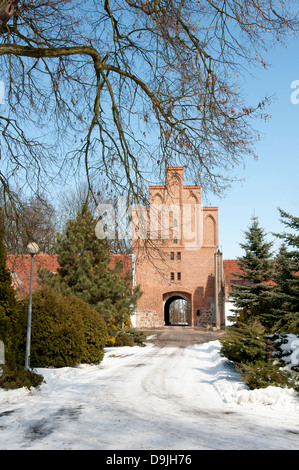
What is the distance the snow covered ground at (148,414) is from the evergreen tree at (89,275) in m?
6.62

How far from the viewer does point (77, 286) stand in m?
17.3

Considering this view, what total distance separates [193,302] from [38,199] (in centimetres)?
3407

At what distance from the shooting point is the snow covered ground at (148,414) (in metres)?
4.71

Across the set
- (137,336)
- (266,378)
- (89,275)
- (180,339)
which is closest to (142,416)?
(266,378)

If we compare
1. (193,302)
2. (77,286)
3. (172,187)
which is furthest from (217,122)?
(193,302)

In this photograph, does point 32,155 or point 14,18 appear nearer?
Result: point 14,18

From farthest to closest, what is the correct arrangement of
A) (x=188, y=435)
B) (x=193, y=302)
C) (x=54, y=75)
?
(x=193, y=302) < (x=54, y=75) < (x=188, y=435)

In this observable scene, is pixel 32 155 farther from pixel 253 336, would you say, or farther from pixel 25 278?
pixel 25 278

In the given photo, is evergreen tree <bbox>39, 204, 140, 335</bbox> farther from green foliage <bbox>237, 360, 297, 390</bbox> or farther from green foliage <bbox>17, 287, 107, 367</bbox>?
green foliage <bbox>237, 360, 297, 390</bbox>

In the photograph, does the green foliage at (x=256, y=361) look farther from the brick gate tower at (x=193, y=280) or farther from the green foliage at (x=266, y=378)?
the brick gate tower at (x=193, y=280)

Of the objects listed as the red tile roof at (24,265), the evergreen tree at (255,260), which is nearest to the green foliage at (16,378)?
the red tile roof at (24,265)

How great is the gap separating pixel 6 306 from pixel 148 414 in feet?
14.9

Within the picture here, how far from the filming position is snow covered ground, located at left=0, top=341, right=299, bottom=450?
4.71 meters

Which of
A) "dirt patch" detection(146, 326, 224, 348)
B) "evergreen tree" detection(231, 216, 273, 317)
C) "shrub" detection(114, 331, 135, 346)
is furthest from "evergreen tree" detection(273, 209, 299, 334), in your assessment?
"evergreen tree" detection(231, 216, 273, 317)
